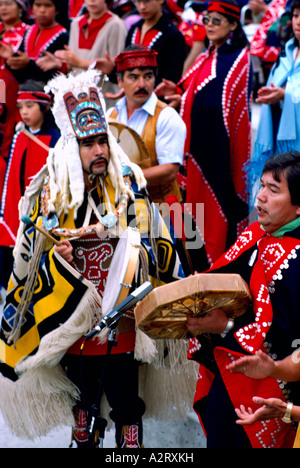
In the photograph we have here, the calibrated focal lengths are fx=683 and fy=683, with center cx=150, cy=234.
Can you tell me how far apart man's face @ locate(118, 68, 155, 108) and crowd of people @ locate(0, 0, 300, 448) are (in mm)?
10

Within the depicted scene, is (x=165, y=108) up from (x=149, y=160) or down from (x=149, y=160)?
up

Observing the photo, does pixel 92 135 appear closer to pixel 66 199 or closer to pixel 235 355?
pixel 66 199

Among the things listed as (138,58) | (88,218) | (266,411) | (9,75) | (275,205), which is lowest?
(266,411)

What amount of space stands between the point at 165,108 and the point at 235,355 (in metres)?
2.06

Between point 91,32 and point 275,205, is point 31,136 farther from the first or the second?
point 275,205

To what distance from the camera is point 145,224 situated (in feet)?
10.5

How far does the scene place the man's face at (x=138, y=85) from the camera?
4039 millimetres

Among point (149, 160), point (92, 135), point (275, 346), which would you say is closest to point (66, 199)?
Result: point (92, 135)

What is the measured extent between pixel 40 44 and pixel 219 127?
1.84m

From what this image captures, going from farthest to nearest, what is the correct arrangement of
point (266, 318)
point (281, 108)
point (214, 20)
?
point (214, 20), point (281, 108), point (266, 318)

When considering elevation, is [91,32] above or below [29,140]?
above

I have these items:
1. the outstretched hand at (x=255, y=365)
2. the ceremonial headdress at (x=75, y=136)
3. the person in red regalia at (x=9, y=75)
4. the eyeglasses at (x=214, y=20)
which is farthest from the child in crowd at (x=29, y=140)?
the outstretched hand at (x=255, y=365)

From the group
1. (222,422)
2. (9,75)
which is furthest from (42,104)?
(222,422)

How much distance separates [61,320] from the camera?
120 inches
